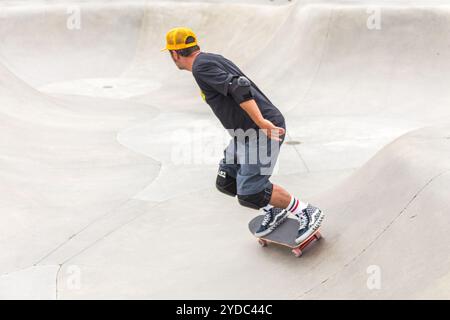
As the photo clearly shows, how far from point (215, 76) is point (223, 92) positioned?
0.46 feet

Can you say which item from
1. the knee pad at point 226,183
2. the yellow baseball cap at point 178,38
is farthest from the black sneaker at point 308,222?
the yellow baseball cap at point 178,38

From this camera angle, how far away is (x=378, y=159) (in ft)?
17.3

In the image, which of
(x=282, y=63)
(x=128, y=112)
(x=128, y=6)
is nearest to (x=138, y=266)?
(x=128, y=112)

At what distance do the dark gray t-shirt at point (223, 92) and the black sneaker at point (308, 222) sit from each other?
82cm

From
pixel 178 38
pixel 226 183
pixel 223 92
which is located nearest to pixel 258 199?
pixel 226 183

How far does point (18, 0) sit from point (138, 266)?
17584 millimetres

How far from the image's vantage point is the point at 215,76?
4.16m

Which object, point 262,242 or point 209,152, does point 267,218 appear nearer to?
point 262,242

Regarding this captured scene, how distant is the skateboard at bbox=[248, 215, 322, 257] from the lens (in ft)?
15.2

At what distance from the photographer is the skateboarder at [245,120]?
4152 mm

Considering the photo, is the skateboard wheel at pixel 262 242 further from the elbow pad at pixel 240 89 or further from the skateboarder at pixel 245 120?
the elbow pad at pixel 240 89

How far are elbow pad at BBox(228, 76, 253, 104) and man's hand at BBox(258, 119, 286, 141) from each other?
0.23 meters

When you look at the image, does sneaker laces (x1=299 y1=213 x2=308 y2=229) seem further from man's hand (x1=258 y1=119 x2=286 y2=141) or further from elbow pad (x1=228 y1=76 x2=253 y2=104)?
elbow pad (x1=228 y1=76 x2=253 y2=104)

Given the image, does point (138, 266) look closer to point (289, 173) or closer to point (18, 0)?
point (289, 173)
